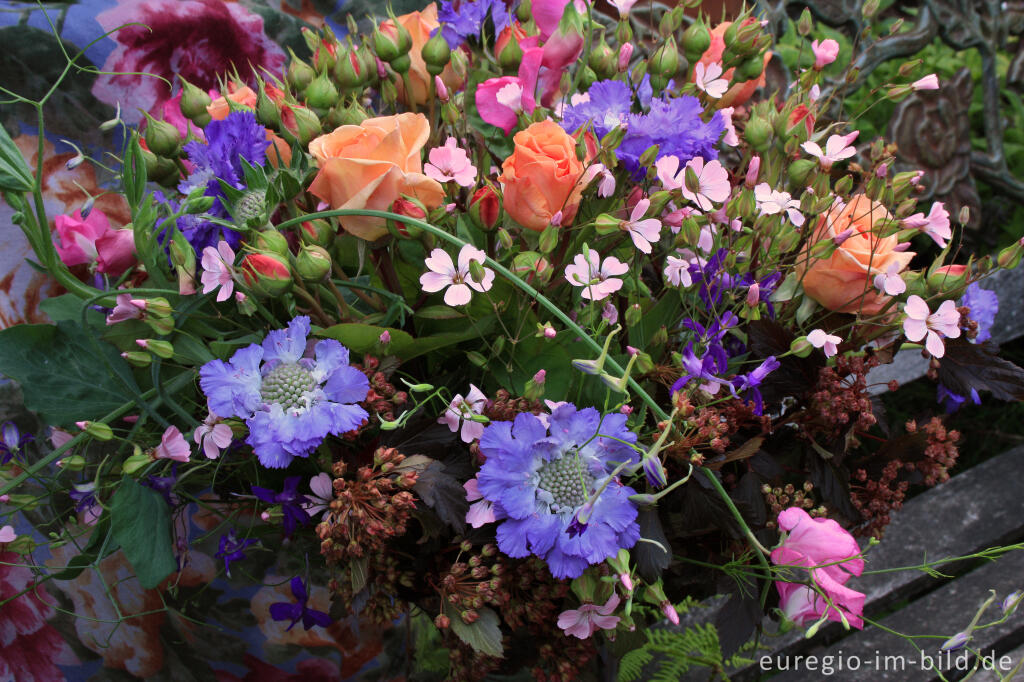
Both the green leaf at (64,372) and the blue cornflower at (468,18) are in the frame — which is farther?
the blue cornflower at (468,18)

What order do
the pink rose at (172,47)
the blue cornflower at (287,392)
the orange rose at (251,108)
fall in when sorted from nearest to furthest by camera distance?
the blue cornflower at (287,392)
the orange rose at (251,108)
the pink rose at (172,47)

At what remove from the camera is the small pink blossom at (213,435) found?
1.61ft

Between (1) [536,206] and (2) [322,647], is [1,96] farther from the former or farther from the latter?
(2) [322,647]

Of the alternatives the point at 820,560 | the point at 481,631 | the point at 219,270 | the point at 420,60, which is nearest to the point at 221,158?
the point at 219,270

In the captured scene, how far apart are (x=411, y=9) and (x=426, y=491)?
631 mm

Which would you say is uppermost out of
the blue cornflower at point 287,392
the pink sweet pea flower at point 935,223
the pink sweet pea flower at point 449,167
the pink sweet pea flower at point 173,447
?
the pink sweet pea flower at point 449,167

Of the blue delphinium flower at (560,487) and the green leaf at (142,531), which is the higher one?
the blue delphinium flower at (560,487)

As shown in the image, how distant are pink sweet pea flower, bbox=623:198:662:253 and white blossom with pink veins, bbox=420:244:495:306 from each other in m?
0.09

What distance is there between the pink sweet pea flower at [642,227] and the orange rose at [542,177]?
4cm

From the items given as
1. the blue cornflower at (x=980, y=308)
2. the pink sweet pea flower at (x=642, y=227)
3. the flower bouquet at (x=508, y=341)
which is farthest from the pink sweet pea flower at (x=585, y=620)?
the blue cornflower at (x=980, y=308)

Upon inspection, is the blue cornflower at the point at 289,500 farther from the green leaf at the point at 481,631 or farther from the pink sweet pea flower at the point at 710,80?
the pink sweet pea flower at the point at 710,80

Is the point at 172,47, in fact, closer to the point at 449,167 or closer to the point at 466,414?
the point at 449,167

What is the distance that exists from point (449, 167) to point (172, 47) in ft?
1.48

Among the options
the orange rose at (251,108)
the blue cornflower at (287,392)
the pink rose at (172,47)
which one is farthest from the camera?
the pink rose at (172,47)
